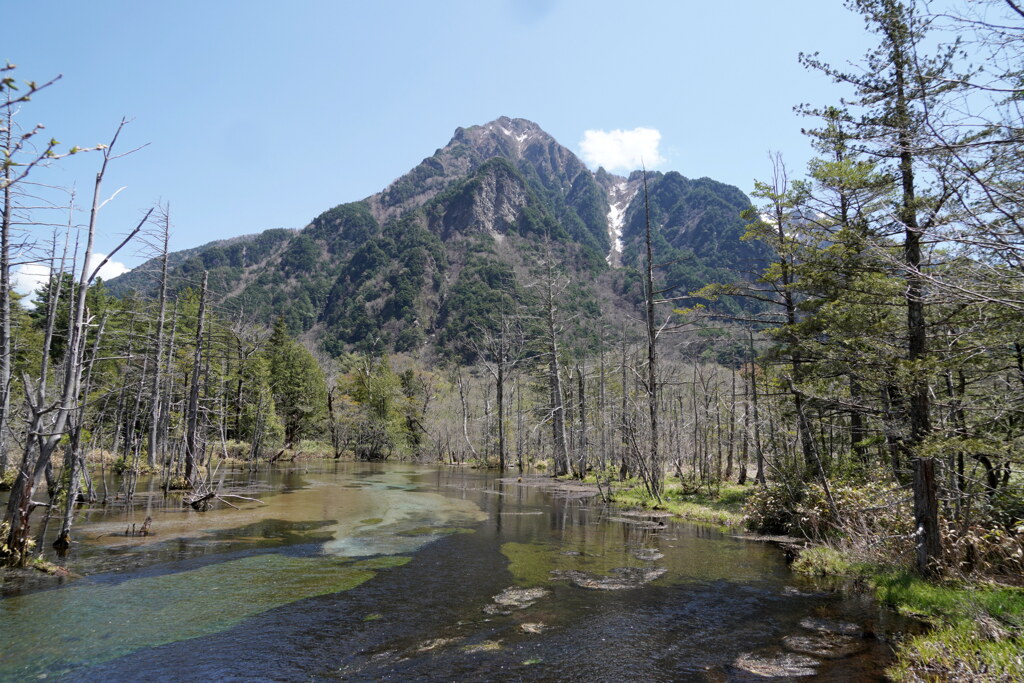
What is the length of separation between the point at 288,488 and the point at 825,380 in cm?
2252

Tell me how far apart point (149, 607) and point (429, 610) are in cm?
435

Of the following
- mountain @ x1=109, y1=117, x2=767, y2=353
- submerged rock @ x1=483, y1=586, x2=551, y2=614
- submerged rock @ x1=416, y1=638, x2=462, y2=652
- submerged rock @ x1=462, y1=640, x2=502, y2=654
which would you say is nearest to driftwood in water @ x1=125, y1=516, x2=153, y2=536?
submerged rock @ x1=483, y1=586, x2=551, y2=614

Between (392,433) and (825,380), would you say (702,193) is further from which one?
(825,380)

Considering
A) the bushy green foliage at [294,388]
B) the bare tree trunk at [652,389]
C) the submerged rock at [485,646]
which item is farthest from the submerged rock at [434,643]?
the bushy green foliage at [294,388]

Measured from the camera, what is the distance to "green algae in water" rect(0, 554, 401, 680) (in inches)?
262

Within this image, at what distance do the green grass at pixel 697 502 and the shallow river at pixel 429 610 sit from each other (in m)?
2.56

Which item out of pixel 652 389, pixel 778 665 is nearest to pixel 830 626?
pixel 778 665

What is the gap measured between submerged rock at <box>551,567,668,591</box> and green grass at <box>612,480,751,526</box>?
23.5 ft

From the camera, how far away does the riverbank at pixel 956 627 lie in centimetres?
540

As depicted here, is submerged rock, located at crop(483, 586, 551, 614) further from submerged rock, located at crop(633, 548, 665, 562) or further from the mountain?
the mountain

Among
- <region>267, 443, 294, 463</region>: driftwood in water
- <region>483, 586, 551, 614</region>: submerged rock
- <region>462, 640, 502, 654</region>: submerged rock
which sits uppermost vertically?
<region>462, 640, 502, 654</region>: submerged rock

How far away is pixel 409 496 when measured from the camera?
23328 millimetres

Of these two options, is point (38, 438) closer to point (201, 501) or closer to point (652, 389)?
point (201, 501)

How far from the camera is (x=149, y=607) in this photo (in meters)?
8.27
